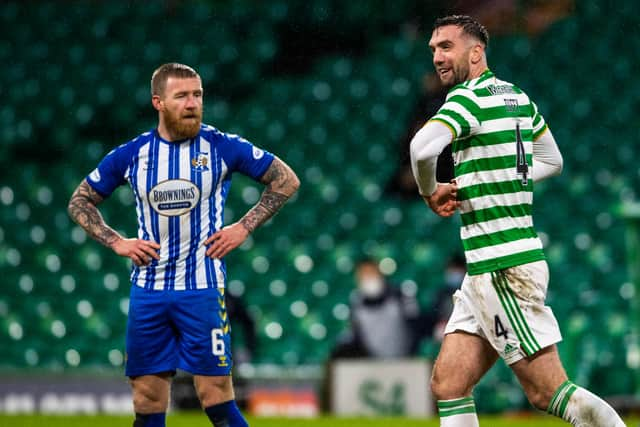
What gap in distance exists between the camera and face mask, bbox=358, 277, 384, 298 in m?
10.0

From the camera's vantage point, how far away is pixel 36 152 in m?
14.9

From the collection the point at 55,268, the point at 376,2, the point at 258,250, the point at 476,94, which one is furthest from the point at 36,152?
the point at 476,94

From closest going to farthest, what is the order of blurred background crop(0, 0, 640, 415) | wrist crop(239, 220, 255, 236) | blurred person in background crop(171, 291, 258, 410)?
1. wrist crop(239, 220, 255, 236)
2. blurred person in background crop(171, 291, 258, 410)
3. blurred background crop(0, 0, 640, 415)

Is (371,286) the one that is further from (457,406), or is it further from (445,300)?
(457,406)

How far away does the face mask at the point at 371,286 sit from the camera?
1001 cm

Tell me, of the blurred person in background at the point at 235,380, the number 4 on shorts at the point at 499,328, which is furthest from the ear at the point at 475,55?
the blurred person in background at the point at 235,380

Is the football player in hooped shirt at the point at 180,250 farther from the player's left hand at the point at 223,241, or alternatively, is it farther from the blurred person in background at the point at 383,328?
the blurred person in background at the point at 383,328

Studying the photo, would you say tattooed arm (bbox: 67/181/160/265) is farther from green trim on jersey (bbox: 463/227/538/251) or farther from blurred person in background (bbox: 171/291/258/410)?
blurred person in background (bbox: 171/291/258/410)

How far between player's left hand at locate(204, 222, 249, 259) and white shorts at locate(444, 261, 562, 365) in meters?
1.11

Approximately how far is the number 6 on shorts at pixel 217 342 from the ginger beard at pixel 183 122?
85cm

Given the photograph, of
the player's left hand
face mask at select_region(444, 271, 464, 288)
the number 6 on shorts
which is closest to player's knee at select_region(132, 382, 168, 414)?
the number 6 on shorts

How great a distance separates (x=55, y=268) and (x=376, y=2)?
6.62 metres

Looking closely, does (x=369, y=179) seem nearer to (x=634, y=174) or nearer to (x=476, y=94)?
(x=634, y=174)

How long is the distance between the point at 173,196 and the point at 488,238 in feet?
4.57
